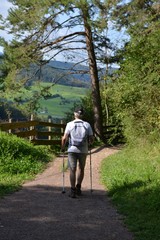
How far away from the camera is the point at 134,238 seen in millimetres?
5680

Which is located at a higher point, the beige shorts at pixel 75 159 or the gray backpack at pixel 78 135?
the gray backpack at pixel 78 135

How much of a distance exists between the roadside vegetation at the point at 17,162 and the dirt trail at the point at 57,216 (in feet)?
1.88

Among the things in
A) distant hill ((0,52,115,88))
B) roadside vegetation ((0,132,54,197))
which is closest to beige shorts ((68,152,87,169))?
roadside vegetation ((0,132,54,197))

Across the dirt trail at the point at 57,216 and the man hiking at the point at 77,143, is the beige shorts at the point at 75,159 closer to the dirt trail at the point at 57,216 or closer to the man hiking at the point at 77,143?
the man hiking at the point at 77,143

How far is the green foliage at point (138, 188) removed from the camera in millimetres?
6379

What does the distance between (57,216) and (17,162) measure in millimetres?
6620

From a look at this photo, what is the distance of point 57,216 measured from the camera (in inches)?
269

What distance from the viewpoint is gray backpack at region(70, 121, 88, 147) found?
9242 mm

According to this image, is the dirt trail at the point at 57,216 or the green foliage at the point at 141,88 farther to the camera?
the green foliage at the point at 141,88

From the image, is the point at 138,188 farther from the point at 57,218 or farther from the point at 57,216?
the point at 57,218

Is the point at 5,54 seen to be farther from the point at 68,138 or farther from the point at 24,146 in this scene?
the point at 68,138

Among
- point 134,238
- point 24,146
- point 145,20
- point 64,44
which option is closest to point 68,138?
point 134,238

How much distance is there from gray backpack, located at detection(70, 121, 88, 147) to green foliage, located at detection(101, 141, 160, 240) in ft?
4.33

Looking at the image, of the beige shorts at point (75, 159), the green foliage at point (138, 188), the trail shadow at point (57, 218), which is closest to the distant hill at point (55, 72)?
the green foliage at point (138, 188)
